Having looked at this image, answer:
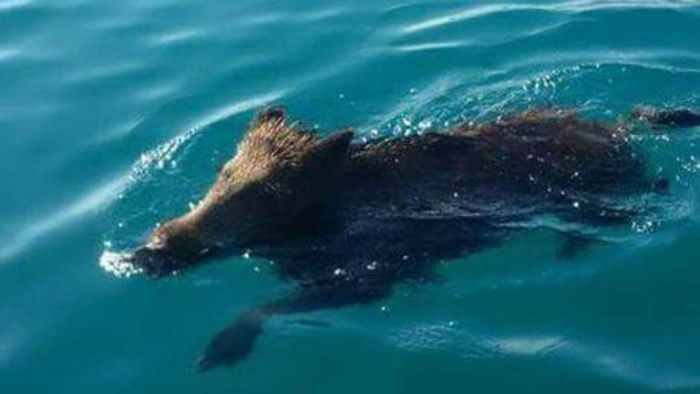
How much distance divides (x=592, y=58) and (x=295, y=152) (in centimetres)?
475

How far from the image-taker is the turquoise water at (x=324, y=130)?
7457mm

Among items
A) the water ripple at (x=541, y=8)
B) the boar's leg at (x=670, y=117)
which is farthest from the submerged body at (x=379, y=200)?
the water ripple at (x=541, y=8)

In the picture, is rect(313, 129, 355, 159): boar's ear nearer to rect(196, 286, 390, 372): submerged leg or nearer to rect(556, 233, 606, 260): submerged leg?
rect(196, 286, 390, 372): submerged leg

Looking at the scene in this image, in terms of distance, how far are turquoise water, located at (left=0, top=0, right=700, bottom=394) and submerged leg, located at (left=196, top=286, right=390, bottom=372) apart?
11cm

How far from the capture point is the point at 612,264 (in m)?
8.13

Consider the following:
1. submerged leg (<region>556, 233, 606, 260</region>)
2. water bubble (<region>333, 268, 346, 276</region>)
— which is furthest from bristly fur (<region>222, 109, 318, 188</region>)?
submerged leg (<region>556, 233, 606, 260</region>)

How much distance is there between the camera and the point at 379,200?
795 cm

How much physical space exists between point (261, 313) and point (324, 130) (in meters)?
2.96

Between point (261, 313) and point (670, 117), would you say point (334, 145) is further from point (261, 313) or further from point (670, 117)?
point (670, 117)

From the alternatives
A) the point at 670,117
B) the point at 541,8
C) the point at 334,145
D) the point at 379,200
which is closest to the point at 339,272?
the point at 379,200

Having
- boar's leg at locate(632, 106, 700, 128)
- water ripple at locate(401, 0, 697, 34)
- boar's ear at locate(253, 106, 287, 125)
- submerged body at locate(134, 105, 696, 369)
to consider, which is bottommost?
submerged body at locate(134, 105, 696, 369)

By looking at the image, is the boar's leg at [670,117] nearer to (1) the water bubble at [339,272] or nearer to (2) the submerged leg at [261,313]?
(2) the submerged leg at [261,313]

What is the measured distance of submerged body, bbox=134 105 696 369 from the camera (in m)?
7.25

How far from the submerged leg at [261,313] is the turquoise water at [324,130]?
4.5 inches
